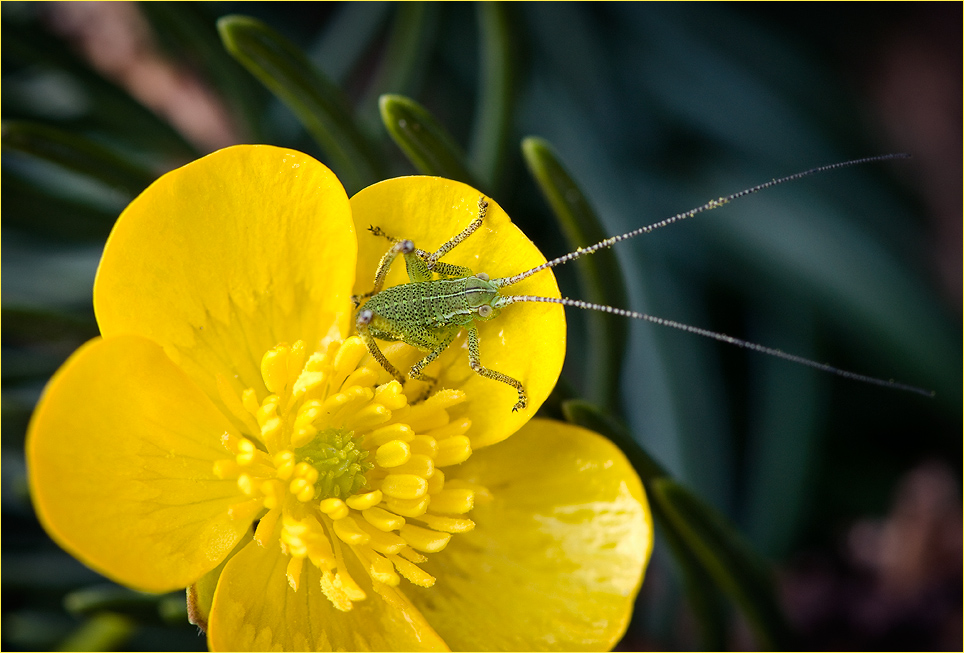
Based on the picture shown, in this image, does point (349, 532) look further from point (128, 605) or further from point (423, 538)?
point (128, 605)

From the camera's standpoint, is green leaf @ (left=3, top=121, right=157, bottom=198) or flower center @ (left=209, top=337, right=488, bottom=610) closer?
flower center @ (left=209, top=337, right=488, bottom=610)

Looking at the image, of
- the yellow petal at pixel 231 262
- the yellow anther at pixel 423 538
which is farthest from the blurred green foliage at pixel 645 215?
the yellow anther at pixel 423 538

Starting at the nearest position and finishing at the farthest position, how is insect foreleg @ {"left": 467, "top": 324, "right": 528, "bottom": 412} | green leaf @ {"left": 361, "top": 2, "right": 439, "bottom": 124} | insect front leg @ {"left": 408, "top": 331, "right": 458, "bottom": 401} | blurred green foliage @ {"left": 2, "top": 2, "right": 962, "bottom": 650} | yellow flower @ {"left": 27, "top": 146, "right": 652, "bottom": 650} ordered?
yellow flower @ {"left": 27, "top": 146, "right": 652, "bottom": 650} < insect foreleg @ {"left": 467, "top": 324, "right": 528, "bottom": 412} < insect front leg @ {"left": 408, "top": 331, "right": 458, "bottom": 401} < blurred green foliage @ {"left": 2, "top": 2, "right": 962, "bottom": 650} < green leaf @ {"left": 361, "top": 2, "right": 439, "bottom": 124}

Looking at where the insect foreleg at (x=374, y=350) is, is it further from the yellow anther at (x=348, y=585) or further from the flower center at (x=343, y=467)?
the yellow anther at (x=348, y=585)

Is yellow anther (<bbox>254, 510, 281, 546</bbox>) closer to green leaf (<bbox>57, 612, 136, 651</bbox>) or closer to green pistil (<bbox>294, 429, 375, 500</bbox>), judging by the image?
green pistil (<bbox>294, 429, 375, 500</bbox>)

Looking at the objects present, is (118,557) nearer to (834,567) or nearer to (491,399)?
(491,399)

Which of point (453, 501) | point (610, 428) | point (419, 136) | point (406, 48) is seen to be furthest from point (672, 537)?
point (406, 48)

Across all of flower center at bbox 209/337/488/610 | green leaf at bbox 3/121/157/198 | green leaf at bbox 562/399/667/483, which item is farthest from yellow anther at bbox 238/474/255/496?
green leaf at bbox 3/121/157/198
